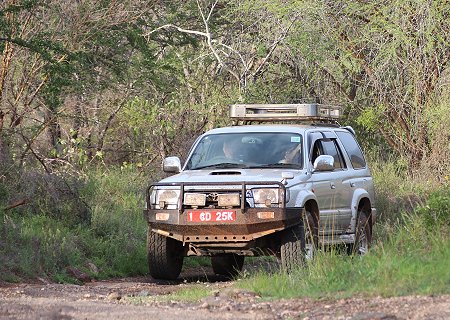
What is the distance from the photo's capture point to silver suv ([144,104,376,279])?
1292 centimetres

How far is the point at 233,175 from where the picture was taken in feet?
43.8

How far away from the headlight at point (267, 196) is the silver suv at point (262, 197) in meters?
0.01

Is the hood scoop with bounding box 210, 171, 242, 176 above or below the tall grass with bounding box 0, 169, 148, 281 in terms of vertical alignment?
above

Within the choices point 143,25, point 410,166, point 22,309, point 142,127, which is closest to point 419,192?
point 410,166

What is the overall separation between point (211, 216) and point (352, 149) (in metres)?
3.41

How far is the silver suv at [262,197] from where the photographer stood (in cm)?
1292

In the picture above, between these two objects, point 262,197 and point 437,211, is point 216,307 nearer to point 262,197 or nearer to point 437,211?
point 262,197

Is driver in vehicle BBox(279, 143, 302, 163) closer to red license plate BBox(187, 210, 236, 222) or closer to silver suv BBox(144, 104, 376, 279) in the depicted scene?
silver suv BBox(144, 104, 376, 279)

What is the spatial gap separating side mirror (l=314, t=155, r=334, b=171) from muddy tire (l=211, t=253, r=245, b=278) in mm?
2061

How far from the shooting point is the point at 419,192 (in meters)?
20.9

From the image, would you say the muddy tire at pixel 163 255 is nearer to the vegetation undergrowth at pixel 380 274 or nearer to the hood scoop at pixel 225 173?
the hood scoop at pixel 225 173

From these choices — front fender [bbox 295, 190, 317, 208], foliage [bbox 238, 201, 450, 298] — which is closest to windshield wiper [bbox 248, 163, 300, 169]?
front fender [bbox 295, 190, 317, 208]

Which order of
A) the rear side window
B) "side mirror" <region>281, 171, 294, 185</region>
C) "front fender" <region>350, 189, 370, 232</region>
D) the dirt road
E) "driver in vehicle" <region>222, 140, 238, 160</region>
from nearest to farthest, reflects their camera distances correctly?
the dirt road, "side mirror" <region>281, 171, 294, 185</region>, "driver in vehicle" <region>222, 140, 238, 160</region>, "front fender" <region>350, 189, 370, 232</region>, the rear side window

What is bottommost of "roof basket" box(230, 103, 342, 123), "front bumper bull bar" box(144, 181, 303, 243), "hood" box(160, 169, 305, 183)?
"front bumper bull bar" box(144, 181, 303, 243)
